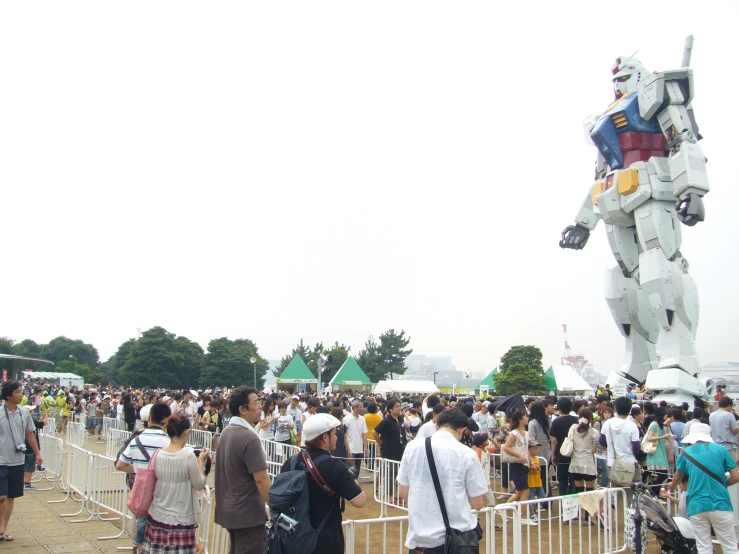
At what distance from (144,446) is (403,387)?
28807 millimetres

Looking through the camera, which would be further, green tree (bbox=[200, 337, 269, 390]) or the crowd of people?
green tree (bbox=[200, 337, 269, 390])

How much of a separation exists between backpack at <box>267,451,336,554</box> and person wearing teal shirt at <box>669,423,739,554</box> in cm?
386

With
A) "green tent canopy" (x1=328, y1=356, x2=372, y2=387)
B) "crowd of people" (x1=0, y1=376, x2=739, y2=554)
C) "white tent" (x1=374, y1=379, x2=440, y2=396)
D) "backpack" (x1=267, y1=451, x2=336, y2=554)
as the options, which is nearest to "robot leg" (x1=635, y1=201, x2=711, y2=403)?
"crowd of people" (x1=0, y1=376, x2=739, y2=554)

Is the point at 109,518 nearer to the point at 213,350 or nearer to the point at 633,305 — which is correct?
the point at 633,305

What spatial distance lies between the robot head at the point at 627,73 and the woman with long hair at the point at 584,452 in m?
14.6

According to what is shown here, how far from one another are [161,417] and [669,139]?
1828cm

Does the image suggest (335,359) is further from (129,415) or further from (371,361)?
(129,415)

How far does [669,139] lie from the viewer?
18.7 meters

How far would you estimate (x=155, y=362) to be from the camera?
56.4 metres

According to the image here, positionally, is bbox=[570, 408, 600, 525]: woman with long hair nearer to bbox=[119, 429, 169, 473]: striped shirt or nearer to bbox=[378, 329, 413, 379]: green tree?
bbox=[119, 429, 169, 473]: striped shirt

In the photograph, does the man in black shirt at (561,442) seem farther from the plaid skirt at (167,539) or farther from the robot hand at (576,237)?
the robot hand at (576,237)

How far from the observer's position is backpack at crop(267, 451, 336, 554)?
357cm

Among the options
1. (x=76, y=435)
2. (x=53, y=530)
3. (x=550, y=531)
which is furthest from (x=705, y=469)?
(x=76, y=435)

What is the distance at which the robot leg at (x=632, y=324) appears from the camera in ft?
67.5
